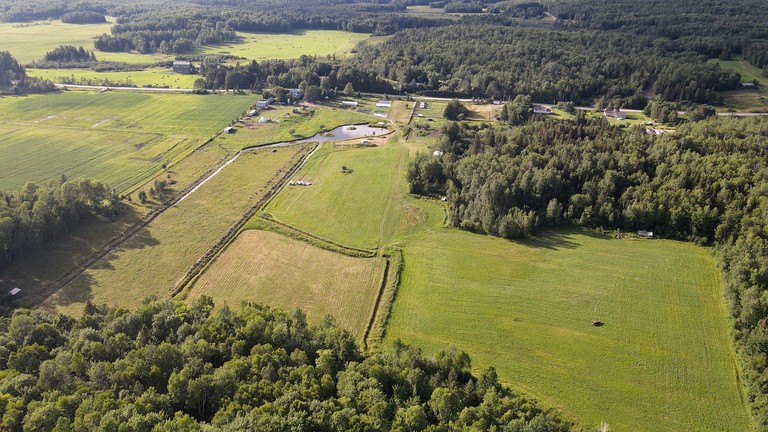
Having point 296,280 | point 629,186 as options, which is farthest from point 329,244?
point 629,186

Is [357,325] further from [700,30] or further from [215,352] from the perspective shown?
[700,30]

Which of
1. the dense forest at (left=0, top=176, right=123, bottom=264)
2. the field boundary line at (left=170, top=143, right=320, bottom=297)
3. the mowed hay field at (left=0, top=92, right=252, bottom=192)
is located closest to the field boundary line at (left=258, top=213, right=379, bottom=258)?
the field boundary line at (left=170, top=143, right=320, bottom=297)

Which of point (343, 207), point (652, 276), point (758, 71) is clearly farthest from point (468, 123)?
point (758, 71)

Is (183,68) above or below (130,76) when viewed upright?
above

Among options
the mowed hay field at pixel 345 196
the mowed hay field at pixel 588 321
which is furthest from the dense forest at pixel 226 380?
the mowed hay field at pixel 345 196

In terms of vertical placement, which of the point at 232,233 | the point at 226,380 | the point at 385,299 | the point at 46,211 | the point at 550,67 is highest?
the point at 550,67

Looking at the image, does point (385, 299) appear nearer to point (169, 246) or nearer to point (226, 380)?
point (226, 380)

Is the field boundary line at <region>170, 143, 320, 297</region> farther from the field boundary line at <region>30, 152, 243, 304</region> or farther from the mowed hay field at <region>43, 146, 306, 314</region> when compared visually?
the field boundary line at <region>30, 152, 243, 304</region>
